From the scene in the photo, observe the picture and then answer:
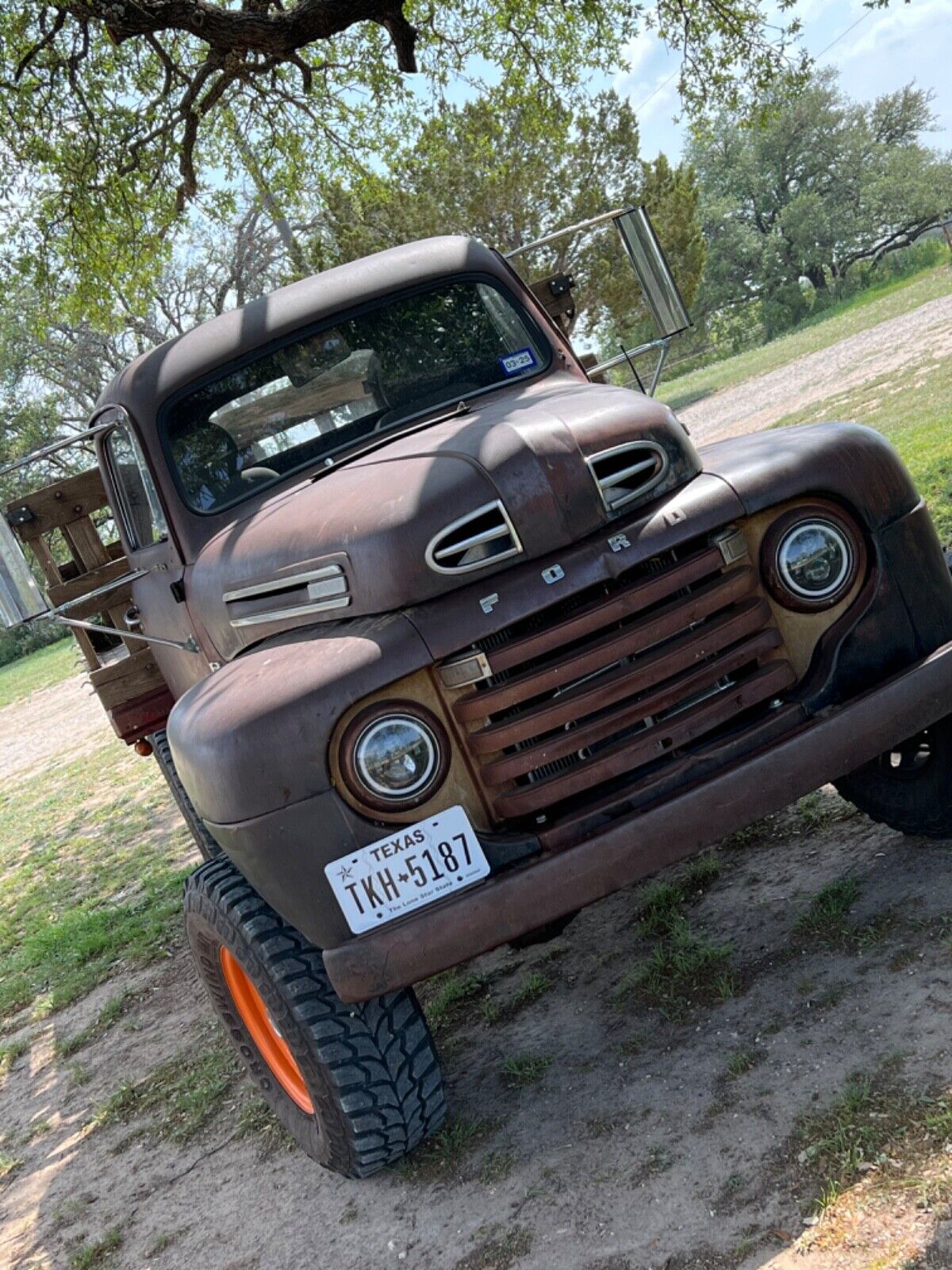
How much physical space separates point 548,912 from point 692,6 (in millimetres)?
12489

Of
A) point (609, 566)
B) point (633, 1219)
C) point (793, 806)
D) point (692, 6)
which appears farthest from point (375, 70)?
point (633, 1219)

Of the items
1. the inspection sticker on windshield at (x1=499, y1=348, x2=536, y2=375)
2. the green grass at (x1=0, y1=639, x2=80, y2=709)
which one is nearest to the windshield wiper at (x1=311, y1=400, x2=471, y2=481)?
the inspection sticker on windshield at (x1=499, y1=348, x2=536, y2=375)

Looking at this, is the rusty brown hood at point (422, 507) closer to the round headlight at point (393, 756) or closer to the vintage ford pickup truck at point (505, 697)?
the vintage ford pickup truck at point (505, 697)

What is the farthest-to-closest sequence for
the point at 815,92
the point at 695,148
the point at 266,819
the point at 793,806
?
the point at 695,148, the point at 815,92, the point at 793,806, the point at 266,819

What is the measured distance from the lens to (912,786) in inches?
158

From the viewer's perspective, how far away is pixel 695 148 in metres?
58.2

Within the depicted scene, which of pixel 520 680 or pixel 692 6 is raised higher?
pixel 692 6

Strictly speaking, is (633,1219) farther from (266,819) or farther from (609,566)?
(609,566)

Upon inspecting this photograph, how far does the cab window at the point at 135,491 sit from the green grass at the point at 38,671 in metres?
16.5

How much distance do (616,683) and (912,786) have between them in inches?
54.3

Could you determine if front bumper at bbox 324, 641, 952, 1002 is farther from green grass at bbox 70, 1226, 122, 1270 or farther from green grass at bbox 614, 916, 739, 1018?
green grass at bbox 70, 1226, 122, 1270

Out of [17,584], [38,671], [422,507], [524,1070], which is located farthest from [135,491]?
A: [38,671]

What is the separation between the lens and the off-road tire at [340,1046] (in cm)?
319

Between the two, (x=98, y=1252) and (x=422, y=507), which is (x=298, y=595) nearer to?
(x=422, y=507)
